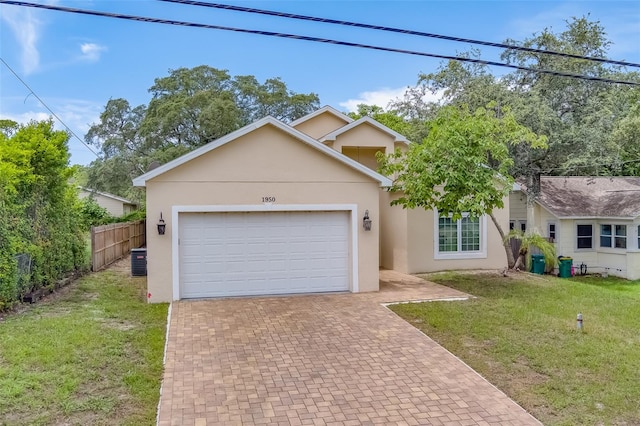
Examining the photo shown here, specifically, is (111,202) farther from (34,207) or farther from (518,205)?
(518,205)

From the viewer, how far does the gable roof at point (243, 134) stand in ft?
35.0

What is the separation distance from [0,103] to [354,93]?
71.9 ft

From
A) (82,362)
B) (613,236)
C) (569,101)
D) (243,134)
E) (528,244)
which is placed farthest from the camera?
(569,101)

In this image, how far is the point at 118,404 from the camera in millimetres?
5500

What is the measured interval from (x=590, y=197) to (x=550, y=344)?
17.3 meters

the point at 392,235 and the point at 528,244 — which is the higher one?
the point at 392,235

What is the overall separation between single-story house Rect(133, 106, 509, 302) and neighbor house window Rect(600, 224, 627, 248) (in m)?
14.1

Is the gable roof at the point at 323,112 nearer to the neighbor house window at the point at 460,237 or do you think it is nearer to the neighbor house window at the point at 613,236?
the neighbor house window at the point at 460,237

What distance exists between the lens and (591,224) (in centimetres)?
2111

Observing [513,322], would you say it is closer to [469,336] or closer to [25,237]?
[469,336]

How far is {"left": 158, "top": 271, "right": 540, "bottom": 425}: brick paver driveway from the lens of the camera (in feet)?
17.4

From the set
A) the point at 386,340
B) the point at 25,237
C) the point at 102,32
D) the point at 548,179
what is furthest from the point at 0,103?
the point at 548,179

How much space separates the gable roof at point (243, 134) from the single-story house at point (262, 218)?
3 centimetres

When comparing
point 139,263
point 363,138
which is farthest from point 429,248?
point 139,263
